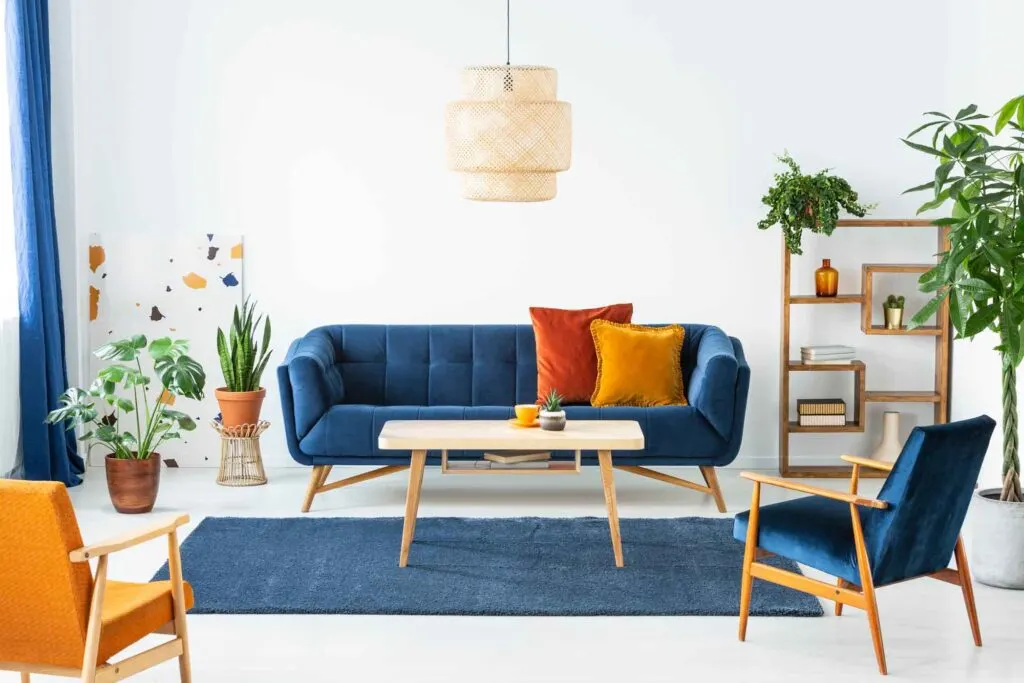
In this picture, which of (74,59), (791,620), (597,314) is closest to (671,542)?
(791,620)

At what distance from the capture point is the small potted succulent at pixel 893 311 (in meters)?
6.73

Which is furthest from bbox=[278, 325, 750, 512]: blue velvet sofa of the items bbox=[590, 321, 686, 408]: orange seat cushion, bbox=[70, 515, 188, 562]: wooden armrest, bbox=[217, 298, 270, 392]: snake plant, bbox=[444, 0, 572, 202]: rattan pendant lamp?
bbox=[70, 515, 188, 562]: wooden armrest

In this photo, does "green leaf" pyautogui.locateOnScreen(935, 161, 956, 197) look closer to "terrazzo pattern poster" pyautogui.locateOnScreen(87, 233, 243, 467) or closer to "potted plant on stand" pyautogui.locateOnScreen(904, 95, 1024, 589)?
"potted plant on stand" pyautogui.locateOnScreen(904, 95, 1024, 589)

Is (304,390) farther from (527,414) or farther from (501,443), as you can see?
(501,443)

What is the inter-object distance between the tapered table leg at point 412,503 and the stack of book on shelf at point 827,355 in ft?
8.82

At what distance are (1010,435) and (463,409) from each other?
2.54m

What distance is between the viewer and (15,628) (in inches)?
120

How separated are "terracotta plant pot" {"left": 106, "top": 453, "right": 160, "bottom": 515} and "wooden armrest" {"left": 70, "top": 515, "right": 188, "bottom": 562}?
2.51 m

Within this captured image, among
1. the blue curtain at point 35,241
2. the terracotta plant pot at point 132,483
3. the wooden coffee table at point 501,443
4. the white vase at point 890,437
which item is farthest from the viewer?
the white vase at point 890,437

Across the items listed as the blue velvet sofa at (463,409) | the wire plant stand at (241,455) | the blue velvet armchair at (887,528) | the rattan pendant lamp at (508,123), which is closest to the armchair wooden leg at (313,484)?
the blue velvet sofa at (463,409)

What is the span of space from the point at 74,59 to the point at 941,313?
502 centimetres

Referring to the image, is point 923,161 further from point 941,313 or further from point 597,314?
point 597,314

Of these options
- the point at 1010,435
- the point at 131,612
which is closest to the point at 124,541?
the point at 131,612

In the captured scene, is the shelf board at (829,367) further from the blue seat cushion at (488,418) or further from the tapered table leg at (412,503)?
the tapered table leg at (412,503)
